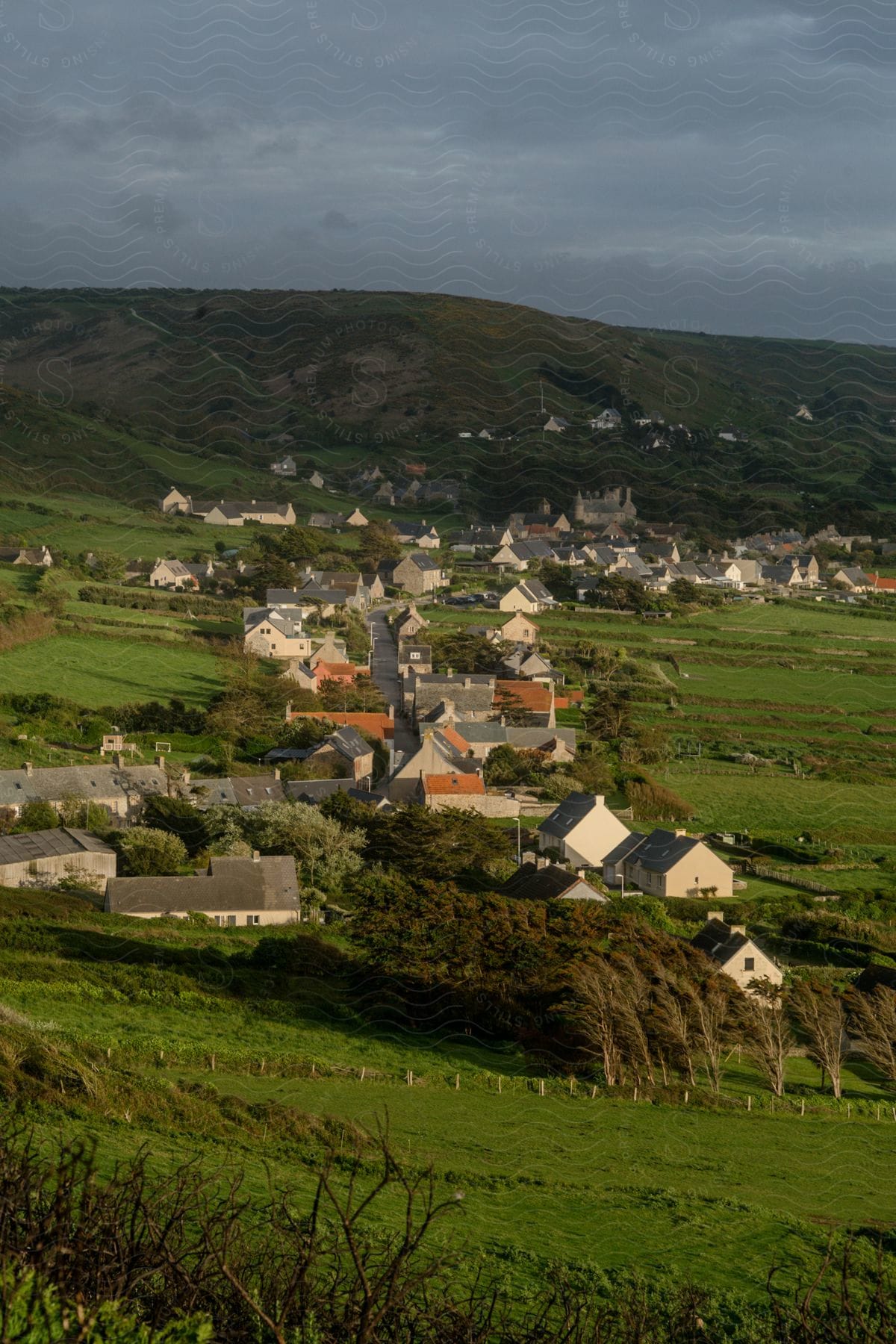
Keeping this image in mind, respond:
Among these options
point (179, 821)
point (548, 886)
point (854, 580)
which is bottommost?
point (548, 886)

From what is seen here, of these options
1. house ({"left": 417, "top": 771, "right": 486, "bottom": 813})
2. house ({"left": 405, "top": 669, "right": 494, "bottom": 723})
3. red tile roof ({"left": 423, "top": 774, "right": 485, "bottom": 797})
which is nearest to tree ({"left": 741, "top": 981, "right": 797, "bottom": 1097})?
house ({"left": 417, "top": 771, "right": 486, "bottom": 813})

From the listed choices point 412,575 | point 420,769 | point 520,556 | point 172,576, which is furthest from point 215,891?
point 520,556

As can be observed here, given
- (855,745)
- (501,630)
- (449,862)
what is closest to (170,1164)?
(449,862)

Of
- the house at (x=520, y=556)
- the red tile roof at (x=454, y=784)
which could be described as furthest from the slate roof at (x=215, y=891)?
the house at (x=520, y=556)

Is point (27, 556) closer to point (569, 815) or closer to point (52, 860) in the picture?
point (52, 860)

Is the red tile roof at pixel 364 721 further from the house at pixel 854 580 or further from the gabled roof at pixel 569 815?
the house at pixel 854 580

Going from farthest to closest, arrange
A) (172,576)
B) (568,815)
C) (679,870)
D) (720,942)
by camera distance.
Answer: (172,576) < (568,815) < (679,870) < (720,942)

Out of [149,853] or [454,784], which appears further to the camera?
[454,784]
